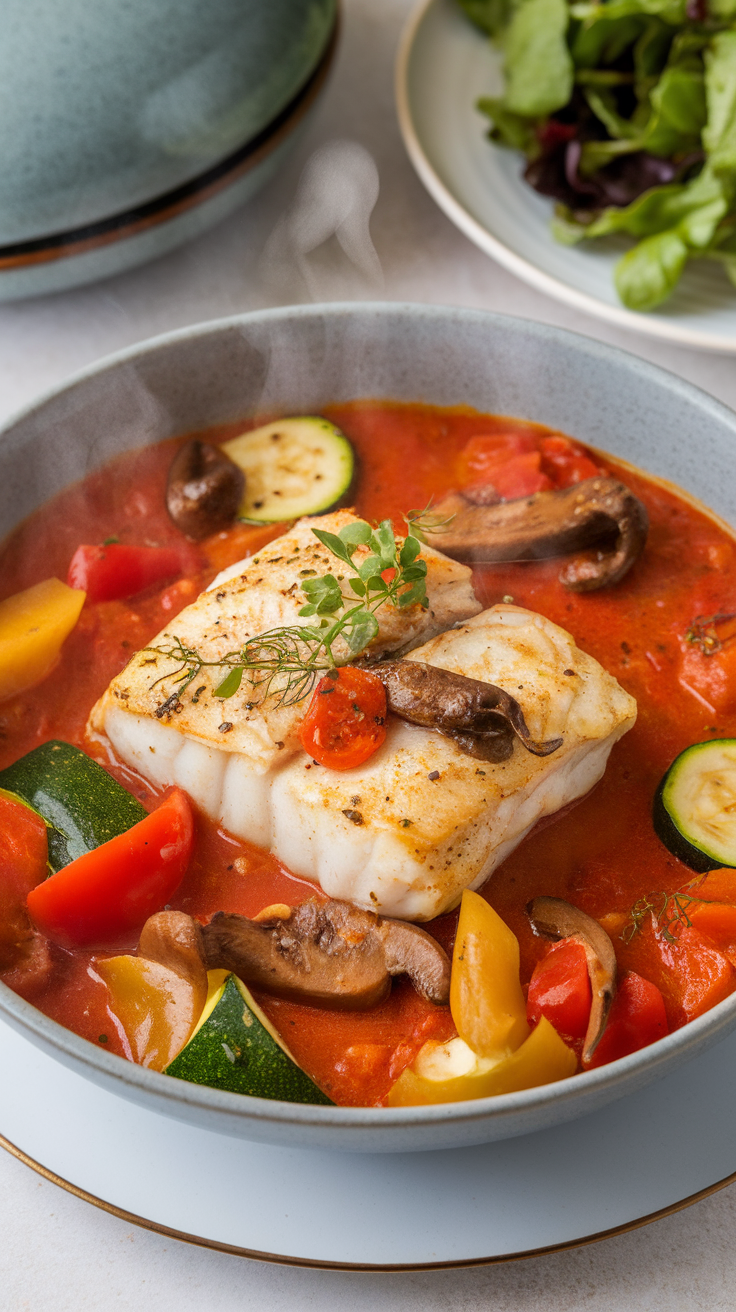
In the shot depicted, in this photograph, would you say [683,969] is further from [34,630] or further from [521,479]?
[34,630]

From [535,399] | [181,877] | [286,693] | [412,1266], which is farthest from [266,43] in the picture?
[412,1266]

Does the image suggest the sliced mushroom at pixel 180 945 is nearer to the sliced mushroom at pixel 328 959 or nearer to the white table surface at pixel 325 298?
the sliced mushroom at pixel 328 959

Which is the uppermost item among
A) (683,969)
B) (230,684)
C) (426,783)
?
(230,684)

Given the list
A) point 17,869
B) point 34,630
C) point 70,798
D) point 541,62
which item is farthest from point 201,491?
point 541,62

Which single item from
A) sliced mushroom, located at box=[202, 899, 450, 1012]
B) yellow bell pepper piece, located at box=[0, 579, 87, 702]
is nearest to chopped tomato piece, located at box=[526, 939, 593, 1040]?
sliced mushroom, located at box=[202, 899, 450, 1012]

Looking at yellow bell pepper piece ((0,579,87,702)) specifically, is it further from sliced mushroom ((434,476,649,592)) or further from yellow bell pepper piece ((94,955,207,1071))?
sliced mushroom ((434,476,649,592))

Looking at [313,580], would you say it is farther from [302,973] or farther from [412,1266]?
[412,1266]

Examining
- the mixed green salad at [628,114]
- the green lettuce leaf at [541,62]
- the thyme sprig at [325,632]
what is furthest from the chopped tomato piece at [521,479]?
the green lettuce leaf at [541,62]
